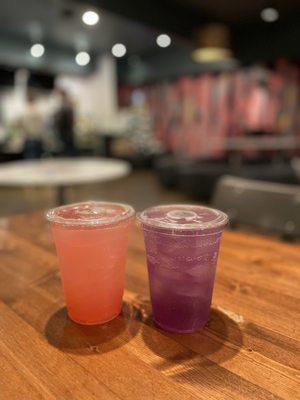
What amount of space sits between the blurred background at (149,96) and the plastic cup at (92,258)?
1297 millimetres

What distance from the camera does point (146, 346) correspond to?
523 mm

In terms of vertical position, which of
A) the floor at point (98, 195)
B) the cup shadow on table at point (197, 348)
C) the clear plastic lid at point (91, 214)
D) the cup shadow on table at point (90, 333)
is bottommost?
the floor at point (98, 195)

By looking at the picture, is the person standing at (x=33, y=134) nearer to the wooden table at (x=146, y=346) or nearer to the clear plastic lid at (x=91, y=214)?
the wooden table at (x=146, y=346)

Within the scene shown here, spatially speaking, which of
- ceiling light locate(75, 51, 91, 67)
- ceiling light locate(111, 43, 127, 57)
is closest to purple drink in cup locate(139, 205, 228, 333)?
ceiling light locate(111, 43, 127, 57)

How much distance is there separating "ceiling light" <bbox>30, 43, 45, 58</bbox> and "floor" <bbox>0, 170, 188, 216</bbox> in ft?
11.2

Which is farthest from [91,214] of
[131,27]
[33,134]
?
[131,27]

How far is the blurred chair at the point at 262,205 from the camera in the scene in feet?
4.15

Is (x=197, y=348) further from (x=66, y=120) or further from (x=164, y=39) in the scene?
(x=164, y=39)

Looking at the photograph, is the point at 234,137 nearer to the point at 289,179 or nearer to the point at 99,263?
the point at 289,179

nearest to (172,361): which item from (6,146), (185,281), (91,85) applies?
(185,281)

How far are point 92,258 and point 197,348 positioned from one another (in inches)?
8.4

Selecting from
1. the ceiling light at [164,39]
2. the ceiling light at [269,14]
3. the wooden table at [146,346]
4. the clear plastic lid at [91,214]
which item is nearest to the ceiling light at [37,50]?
the ceiling light at [164,39]

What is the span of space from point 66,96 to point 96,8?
1.90 meters

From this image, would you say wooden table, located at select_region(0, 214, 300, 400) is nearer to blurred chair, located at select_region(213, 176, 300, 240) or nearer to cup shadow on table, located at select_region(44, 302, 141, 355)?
cup shadow on table, located at select_region(44, 302, 141, 355)
